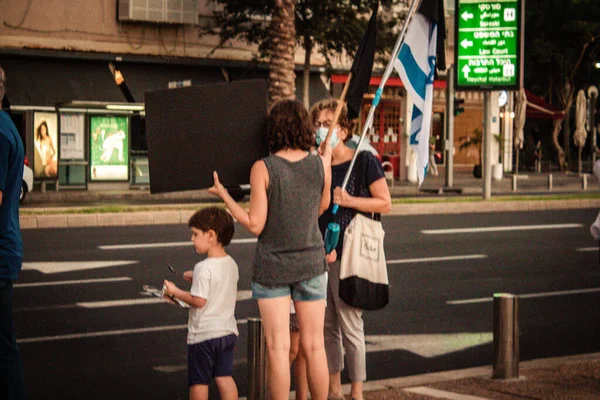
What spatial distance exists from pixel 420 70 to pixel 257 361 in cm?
225

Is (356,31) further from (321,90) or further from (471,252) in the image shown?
(471,252)

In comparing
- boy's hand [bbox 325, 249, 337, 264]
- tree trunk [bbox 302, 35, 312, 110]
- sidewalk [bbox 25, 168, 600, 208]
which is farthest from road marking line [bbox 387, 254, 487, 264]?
tree trunk [bbox 302, 35, 312, 110]

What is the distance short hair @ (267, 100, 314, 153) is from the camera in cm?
539

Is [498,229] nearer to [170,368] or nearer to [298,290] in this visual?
[170,368]

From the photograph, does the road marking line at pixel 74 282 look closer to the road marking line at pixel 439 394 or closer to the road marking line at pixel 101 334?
the road marking line at pixel 101 334

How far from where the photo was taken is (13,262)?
5.25 meters

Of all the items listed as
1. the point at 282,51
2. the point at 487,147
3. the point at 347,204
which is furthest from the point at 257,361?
the point at 282,51

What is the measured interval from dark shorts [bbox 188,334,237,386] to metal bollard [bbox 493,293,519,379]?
2.24m

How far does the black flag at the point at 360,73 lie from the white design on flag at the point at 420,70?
15.9 inches

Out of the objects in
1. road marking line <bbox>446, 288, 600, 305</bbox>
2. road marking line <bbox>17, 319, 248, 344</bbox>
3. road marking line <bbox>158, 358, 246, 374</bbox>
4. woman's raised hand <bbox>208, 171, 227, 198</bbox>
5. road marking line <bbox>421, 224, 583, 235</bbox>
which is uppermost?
woman's raised hand <bbox>208, 171, 227, 198</bbox>

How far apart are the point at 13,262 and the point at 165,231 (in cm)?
1229

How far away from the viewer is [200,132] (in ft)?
17.4

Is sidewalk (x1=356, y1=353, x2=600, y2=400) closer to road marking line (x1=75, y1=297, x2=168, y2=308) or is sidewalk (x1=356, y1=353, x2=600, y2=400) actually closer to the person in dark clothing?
the person in dark clothing

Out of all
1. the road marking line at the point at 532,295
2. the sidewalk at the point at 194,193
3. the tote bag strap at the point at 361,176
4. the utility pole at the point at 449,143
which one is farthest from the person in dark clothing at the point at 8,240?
the utility pole at the point at 449,143
